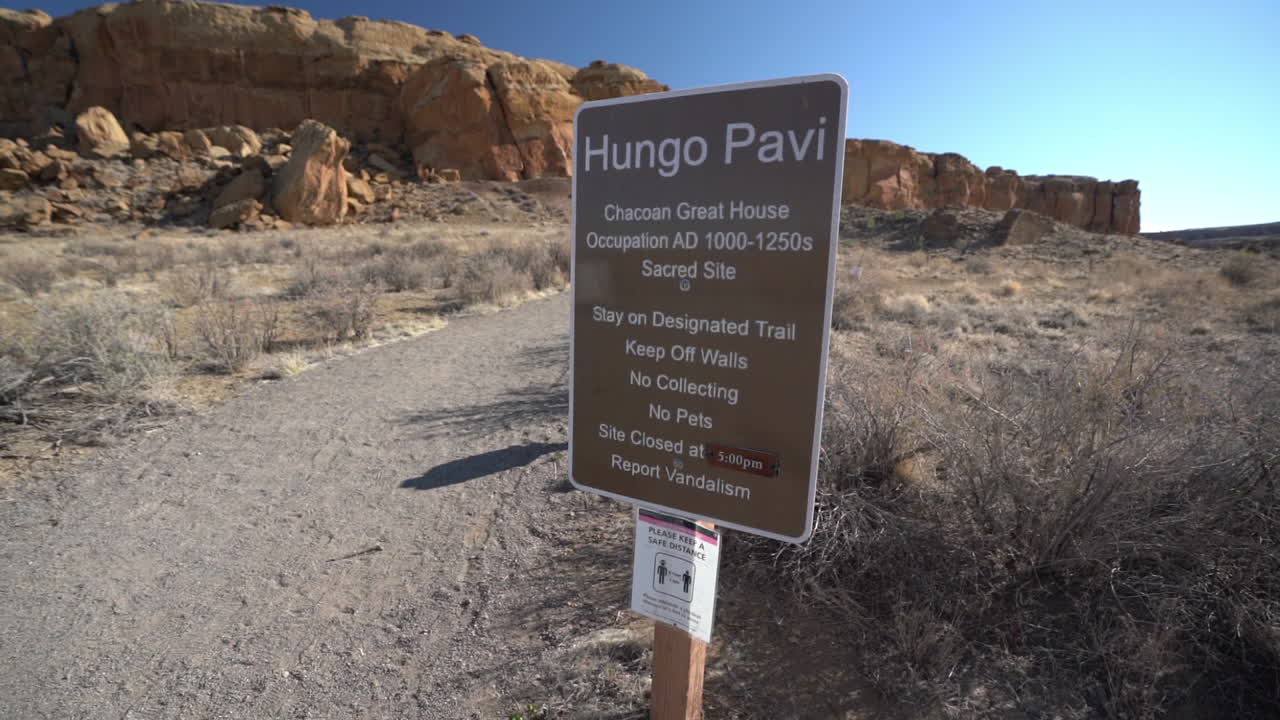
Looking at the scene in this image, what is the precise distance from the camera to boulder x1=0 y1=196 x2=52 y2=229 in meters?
23.1

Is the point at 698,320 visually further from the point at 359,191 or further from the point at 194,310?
the point at 359,191

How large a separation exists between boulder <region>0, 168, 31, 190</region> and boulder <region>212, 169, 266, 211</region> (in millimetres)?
8011

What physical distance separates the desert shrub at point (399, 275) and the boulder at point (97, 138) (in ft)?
103

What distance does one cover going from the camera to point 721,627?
232 cm

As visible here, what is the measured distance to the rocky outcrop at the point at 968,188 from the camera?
6181 centimetres

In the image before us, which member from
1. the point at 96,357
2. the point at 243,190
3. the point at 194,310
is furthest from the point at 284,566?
the point at 243,190

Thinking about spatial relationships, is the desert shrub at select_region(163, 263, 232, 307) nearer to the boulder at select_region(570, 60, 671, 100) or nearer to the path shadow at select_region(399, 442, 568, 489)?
the path shadow at select_region(399, 442, 568, 489)

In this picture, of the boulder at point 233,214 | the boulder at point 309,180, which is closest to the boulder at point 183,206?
the boulder at point 233,214

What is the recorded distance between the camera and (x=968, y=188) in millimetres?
69062

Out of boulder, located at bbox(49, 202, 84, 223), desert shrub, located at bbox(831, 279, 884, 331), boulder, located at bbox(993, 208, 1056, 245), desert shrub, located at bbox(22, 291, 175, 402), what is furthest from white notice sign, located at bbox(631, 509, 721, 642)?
boulder, located at bbox(49, 202, 84, 223)

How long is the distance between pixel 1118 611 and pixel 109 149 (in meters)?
45.1

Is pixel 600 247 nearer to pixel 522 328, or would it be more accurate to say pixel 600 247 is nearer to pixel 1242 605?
pixel 1242 605

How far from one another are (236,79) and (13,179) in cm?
2409

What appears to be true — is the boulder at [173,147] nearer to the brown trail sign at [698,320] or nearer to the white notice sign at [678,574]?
the brown trail sign at [698,320]
